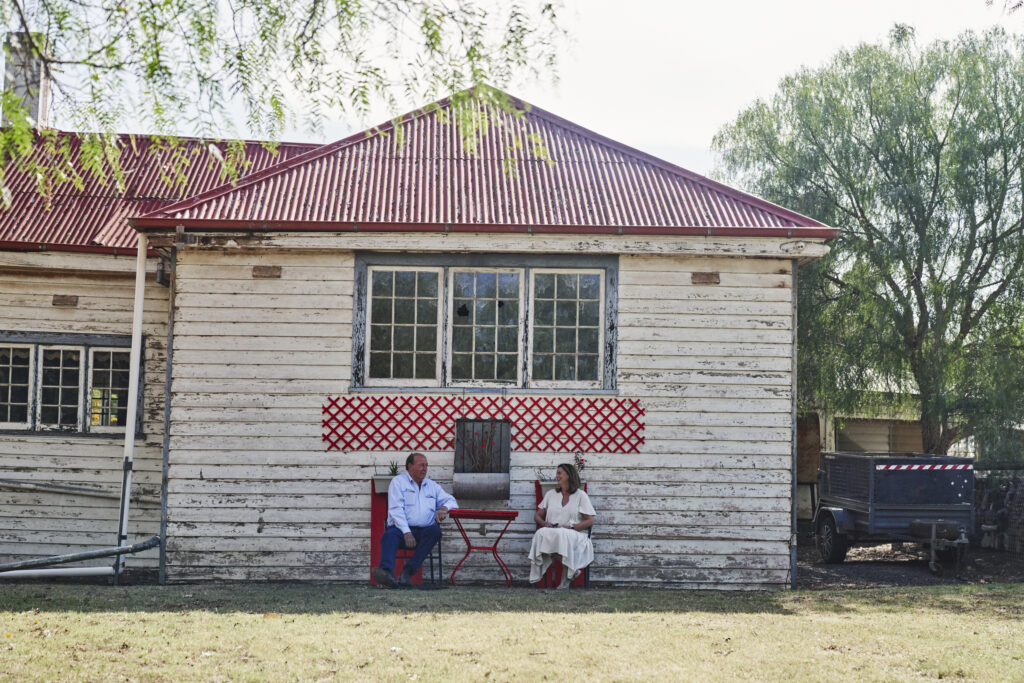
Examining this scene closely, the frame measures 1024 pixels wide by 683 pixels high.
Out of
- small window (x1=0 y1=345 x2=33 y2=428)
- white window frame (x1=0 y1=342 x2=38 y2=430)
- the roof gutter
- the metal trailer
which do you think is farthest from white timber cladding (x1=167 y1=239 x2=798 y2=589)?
the metal trailer

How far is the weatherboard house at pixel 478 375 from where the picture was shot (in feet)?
35.6

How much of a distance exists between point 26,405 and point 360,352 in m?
4.18

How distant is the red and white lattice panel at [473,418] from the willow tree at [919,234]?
7.21 m

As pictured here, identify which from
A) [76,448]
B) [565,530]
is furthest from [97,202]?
[565,530]

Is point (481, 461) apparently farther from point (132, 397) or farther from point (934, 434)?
point (934, 434)

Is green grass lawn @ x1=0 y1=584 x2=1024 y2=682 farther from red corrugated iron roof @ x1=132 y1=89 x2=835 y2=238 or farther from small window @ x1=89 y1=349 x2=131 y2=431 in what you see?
red corrugated iron roof @ x1=132 y1=89 x2=835 y2=238

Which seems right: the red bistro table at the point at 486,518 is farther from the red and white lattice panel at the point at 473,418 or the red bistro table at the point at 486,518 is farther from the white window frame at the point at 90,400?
the white window frame at the point at 90,400

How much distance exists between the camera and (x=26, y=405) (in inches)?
478

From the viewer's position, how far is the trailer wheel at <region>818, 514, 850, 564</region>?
14.2 meters

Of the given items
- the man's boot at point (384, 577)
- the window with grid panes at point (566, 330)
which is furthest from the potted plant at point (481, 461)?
the man's boot at point (384, 577)

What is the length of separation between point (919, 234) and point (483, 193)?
838cm

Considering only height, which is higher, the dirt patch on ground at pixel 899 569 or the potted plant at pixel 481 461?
the potted plant at pixel 481 461

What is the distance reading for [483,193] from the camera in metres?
11.7

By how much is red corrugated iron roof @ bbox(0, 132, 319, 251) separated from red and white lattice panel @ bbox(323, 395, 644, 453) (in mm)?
3074
